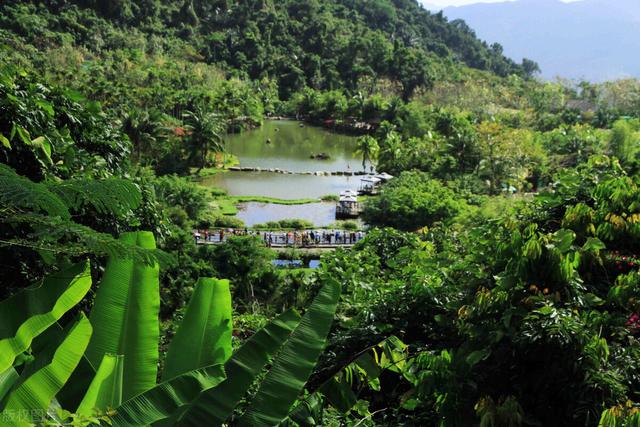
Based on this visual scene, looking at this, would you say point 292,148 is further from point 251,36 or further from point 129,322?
point 129,322

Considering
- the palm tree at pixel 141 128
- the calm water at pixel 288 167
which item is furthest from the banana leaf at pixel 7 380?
the palm tree at pixel 141 128

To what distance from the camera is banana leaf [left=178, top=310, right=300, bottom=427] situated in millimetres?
3139

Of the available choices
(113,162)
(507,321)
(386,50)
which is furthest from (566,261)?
(386,50)

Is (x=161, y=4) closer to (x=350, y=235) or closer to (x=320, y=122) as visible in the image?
(x=320, y=122)

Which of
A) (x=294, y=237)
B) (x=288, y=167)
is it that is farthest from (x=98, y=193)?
(x=288, y=167)

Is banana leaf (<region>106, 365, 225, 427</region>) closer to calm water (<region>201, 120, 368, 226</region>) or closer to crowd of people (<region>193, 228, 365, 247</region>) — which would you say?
crowd of people (<region>193, 228, 365, 247</region>)

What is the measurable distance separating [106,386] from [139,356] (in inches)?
21.6

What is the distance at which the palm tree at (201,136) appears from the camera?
114 feet

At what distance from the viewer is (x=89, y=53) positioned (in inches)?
2408

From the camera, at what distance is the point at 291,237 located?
2319cm

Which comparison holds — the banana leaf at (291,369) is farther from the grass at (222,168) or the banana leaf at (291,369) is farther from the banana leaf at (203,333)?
the grass at (222,168)

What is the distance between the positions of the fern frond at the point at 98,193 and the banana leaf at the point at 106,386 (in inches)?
58.7

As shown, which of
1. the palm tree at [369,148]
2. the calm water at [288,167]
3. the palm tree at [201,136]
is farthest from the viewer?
the palm tree at [369,148]

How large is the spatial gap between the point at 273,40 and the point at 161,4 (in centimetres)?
1569
